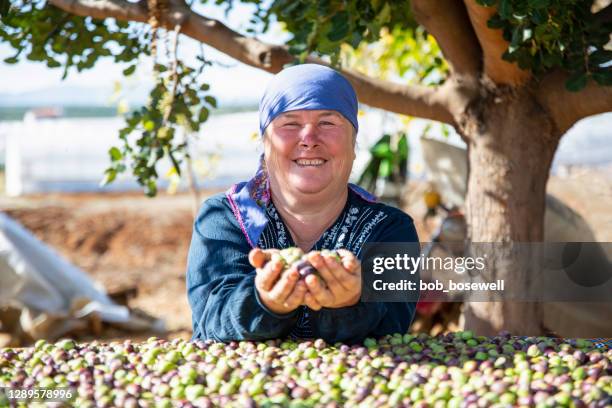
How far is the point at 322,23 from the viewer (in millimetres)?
3326

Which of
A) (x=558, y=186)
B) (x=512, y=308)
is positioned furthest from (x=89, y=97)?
(x=512, y=308)

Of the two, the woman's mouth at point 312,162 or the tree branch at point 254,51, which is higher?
the tree branch at point 254,51

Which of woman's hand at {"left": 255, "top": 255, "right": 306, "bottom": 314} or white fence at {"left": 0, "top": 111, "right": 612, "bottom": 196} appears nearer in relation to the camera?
woman's hand at {"left": 255, "top": 255, "right": 306, "bottom": 314}

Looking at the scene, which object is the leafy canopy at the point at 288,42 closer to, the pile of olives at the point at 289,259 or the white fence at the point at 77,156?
the pile of olives at the point at 289,259

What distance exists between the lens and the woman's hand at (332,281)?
206 cm

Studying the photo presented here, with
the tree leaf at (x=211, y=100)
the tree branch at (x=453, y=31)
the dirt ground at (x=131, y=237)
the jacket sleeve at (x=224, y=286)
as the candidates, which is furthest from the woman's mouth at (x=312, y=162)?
the dirt ground at (x=131, y=237)

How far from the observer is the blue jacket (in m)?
2.25

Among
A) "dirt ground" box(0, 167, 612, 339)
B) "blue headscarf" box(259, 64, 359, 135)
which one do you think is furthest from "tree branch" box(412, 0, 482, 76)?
"dirt ground" box(0, 167, 612, 339)

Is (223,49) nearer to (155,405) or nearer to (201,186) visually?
(155,405)

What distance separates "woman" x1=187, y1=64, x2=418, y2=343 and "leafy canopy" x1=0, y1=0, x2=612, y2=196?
2.17 ft

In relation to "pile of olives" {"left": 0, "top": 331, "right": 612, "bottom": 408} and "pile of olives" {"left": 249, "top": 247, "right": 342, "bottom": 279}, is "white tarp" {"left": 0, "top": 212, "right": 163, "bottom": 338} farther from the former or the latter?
"pile of olives" {"left": 249, "top": 247, "right": 342, "bottom": 279}

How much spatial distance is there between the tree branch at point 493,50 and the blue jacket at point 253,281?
2.85 ft

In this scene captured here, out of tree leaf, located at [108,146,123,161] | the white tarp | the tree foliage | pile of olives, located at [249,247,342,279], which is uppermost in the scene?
the tree foliage

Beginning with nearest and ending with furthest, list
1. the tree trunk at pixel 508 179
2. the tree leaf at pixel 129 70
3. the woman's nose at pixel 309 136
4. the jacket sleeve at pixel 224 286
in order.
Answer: the jacket sleeve at pixel 224 286
the woman's nose at pixel 309 136
the tree trunk at pixel 508 179
the tree leaf at pixel 129 70
